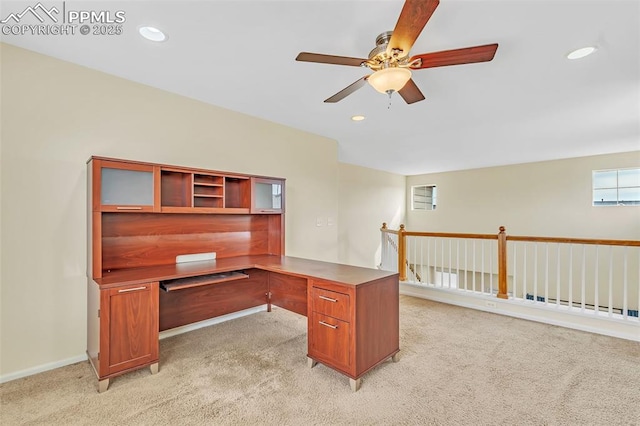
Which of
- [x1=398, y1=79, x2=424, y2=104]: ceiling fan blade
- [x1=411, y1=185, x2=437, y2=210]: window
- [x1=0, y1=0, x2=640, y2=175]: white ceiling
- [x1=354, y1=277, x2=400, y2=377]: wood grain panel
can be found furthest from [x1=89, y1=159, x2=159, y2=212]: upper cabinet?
[x1=411, y1=185, x2=437, y2=210]: window

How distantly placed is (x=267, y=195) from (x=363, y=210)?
12.0 ft

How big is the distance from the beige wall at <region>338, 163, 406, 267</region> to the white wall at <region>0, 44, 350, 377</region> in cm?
377

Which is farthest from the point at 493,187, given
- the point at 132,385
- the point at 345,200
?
the point at 132,385

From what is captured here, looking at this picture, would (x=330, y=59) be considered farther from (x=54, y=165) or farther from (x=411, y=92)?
(x=54, y=165)

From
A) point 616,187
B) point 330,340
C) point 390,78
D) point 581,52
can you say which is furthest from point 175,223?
point 616,187

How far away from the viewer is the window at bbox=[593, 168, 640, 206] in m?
5.34

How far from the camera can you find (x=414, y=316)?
12.4 ft

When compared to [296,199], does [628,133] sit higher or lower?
higher

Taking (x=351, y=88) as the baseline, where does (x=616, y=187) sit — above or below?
below

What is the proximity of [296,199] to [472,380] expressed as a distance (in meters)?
2.98

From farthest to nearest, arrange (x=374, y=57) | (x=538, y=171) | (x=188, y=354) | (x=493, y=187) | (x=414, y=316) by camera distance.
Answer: (x=493, y=187), (x=538, y=171), (x=414, y=316), (x=188, y=354), (x=374, y=57)

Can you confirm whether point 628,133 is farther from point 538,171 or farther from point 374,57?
point 374,57

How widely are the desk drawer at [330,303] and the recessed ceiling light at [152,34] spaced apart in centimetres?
226

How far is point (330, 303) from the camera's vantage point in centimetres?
229
